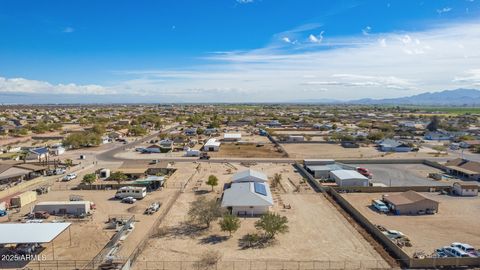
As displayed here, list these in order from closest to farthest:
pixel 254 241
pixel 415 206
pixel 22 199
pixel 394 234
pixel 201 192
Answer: pixel 254 241 < pixel 394 234 < pixel 415 206 < pixel 22 199 < pixel 201 192

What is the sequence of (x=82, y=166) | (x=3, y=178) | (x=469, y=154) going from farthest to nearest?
(x=469, y=154)
(x=82, y=166)
(x=3, y=178)

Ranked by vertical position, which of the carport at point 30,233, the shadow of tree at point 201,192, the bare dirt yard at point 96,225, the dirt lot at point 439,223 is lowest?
the bare dirt yard at point 96,225

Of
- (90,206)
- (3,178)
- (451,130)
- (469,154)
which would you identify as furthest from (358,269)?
(451,130)

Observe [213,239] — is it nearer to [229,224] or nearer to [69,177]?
[229,224]

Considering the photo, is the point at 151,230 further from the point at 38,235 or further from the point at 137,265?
the point at 38,235

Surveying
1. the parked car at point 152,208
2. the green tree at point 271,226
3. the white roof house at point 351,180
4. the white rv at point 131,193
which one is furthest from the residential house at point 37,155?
the white roof house at point 351,180

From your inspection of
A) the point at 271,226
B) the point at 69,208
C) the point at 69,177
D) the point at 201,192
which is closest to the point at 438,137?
the point at 201,192

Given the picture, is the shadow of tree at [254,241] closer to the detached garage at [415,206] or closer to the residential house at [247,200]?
the residential house at [247,200]
